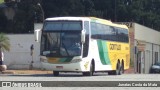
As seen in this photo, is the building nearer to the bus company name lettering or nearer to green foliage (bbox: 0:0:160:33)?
green foliage (bbox: 0:0:160:33)

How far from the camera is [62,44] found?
100 ft

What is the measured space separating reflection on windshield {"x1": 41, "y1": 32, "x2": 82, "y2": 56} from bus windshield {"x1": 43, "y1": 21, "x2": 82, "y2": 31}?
1.08 feet

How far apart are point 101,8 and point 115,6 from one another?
2.29 meters

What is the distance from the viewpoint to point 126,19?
80.2m

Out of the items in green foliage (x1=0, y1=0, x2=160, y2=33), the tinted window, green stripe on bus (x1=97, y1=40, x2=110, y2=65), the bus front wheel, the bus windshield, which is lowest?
the bus front wheel

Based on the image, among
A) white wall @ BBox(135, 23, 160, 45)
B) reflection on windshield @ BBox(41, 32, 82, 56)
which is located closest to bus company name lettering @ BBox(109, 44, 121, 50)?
reflection on windshield @ BBox(41, 32, 82, 56)

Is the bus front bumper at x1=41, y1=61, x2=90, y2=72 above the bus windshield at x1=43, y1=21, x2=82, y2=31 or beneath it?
beneath

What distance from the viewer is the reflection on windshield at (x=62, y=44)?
99.9 feet

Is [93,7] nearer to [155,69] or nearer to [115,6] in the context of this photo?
[115,6]

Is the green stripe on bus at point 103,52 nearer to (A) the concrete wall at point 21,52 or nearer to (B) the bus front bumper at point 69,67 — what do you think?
(B) the bus front bumper at point 69,67

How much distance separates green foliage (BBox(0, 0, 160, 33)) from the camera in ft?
234

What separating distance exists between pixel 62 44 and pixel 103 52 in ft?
13.6

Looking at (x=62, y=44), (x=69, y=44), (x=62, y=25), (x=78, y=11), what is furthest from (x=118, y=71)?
(x=78, y=11)

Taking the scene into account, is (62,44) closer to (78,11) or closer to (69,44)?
(69,44)
